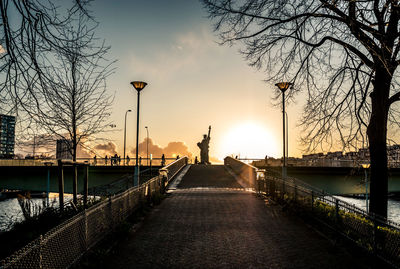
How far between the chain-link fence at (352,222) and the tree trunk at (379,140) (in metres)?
1.03

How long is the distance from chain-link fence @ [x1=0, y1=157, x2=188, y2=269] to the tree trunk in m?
7.08

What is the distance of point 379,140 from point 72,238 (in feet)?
27.7

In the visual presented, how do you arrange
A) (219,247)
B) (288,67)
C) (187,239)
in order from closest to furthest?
1. (219,247)
2. (187,239)
3. (288,67)

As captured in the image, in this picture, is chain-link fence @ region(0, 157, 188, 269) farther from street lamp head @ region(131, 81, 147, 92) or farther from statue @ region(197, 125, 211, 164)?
statue @ region(197, 125, 211, 164)

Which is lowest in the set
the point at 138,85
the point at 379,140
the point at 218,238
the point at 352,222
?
the point at 218,238

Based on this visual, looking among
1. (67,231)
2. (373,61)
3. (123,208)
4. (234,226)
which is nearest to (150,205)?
(123,208)

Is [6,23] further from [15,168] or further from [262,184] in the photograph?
[15,168]

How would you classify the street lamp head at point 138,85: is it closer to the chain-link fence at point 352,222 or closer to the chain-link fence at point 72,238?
the chain-link fence at point 352,222

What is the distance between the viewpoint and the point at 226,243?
7.94 m

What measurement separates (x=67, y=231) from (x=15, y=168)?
29.3 m

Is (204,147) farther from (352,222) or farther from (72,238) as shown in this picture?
(72,238)

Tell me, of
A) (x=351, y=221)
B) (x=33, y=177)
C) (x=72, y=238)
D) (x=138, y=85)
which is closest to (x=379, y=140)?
(x=351, y=221)

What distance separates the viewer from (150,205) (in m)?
13.7

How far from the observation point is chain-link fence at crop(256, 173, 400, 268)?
6.31 metres
